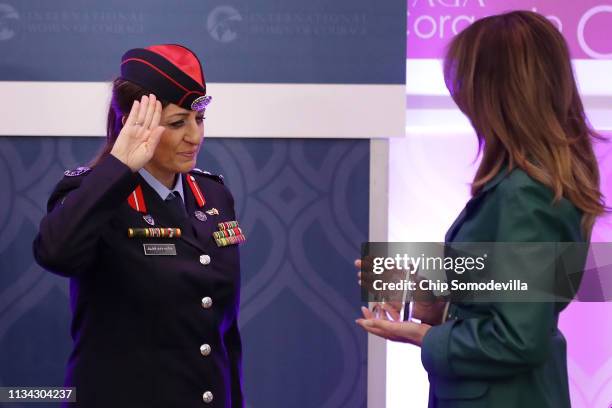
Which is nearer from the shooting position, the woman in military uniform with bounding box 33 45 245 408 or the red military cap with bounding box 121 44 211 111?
the woman in military uniform with bounding box 33 45 245 408

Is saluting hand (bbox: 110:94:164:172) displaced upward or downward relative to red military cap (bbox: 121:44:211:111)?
downward

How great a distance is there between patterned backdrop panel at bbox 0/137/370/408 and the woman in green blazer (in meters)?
1.16

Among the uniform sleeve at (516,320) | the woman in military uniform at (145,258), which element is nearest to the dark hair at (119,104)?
the woman in military uniform at (145,258)

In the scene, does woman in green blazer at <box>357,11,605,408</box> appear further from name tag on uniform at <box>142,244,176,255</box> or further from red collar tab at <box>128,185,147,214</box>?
red collar tab at <box>128,185,147,214</box>

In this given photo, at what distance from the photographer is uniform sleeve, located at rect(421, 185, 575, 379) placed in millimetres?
1572

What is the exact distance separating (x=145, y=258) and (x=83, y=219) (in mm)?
202

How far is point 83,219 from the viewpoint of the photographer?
177 cm

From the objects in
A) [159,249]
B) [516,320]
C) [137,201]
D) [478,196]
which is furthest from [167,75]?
[516,320]

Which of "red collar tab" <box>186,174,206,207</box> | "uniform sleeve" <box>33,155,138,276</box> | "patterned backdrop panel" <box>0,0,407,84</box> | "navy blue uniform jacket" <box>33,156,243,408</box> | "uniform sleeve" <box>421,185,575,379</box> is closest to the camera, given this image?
"uniform sleeve" <box>421,185,575,379</box>

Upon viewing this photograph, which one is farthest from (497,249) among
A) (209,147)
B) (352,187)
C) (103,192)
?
(209,147)

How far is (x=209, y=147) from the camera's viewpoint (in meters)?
2.86

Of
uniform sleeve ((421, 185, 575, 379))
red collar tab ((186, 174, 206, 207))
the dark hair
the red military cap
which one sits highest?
the red military cap

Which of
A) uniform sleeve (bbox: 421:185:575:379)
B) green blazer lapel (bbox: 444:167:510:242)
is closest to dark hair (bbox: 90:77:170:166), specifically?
Result: green blazer lapel (bbox: 444:167:510:242)

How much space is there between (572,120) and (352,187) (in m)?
1.25
